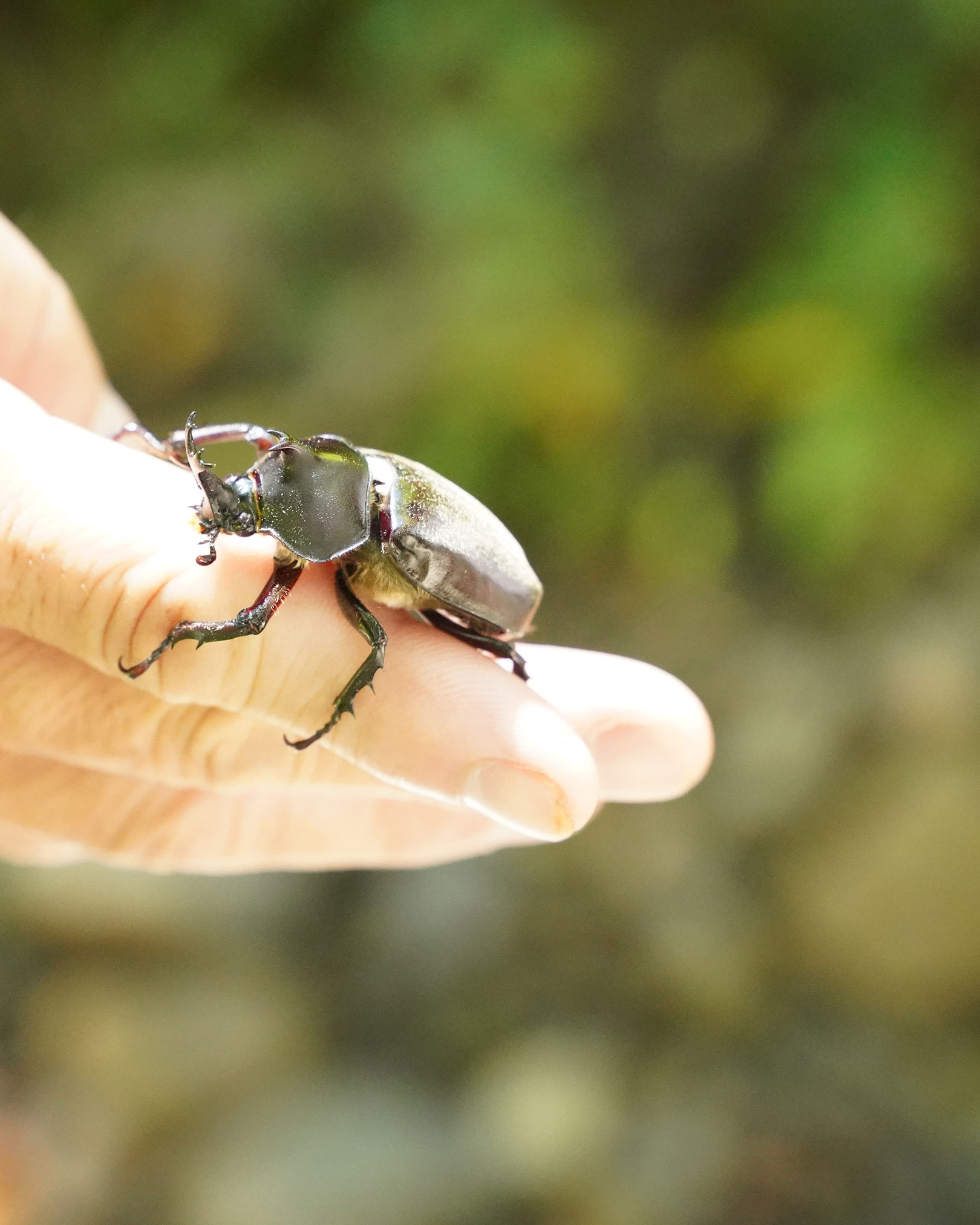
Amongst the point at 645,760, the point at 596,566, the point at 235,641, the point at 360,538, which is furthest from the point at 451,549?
the point at 596,566

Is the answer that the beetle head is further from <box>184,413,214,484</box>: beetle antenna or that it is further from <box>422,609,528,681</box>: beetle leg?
<box>422,609,528,681</box>: beetle leg

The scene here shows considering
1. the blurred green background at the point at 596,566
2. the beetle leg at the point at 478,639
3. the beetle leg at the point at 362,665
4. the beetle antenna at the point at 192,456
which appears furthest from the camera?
the blurred green background at the point at 596,566

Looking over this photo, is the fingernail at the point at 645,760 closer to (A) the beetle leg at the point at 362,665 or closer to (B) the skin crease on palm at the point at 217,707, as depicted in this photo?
(B) the skin crease on palm at the point at 217,707

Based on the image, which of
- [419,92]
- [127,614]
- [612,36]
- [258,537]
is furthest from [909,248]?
[127,614]

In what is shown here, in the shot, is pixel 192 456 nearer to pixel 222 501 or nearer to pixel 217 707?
pixel 222 501

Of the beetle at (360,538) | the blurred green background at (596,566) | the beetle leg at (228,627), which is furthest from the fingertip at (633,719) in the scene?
the blurred green background at (596,566)

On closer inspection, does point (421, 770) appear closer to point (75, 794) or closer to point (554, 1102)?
point (75, 794)

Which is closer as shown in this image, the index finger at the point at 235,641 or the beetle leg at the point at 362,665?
the index finger at the point at 235,641
